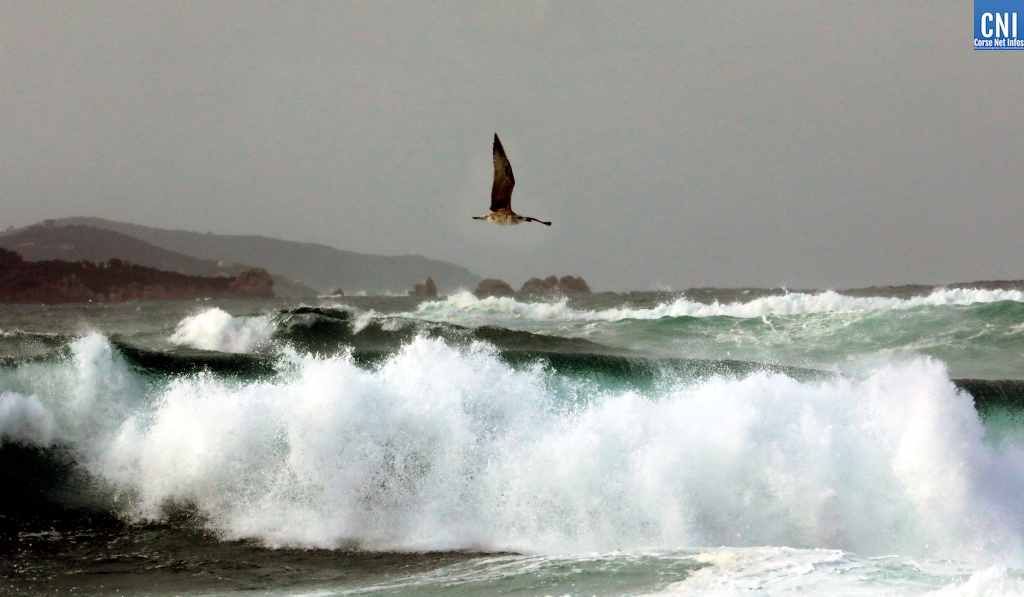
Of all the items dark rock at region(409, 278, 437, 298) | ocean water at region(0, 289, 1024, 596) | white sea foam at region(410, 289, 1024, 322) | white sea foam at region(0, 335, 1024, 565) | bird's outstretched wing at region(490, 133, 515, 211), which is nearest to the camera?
ocean water at region(0, 289, 1024, 596)

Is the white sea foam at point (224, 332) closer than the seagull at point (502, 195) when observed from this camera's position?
No

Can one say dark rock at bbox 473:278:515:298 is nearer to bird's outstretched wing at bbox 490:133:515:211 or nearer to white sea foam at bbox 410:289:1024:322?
white sea foam at bbox 410:289:1024:322

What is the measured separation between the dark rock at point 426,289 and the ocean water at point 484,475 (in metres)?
20.5

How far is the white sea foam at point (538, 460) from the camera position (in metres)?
6.55

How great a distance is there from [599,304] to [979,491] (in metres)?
19.1

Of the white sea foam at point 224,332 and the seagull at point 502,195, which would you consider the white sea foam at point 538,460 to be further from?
the white sea foam at point 224,332

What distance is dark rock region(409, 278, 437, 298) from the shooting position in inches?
1180

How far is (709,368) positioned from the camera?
10250 mm

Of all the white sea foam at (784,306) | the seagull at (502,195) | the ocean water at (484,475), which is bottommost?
the ocean water at (484,475)

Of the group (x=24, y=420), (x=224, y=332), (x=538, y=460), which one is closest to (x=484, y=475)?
(x=538, y=460)

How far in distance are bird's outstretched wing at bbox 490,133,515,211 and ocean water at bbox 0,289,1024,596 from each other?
1891 mm

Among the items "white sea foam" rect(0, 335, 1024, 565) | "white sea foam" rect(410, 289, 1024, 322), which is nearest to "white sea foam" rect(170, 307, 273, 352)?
"white sea foam" rect(410, 289, 1024, 322)

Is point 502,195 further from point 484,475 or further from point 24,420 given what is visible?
point 24,420

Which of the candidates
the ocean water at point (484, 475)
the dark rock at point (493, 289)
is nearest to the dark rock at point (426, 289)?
the dark rock at point (493, 289)
